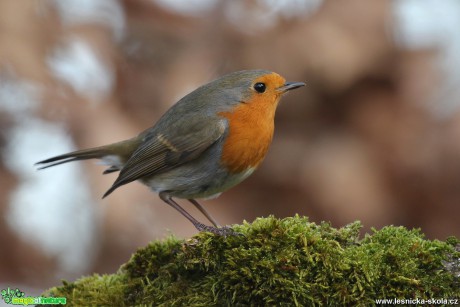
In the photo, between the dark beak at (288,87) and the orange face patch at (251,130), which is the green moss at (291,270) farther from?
the dark beak at (288,87)

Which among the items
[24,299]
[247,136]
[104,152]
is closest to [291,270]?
[247,136]

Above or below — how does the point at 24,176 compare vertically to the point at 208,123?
above

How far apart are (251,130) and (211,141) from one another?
245 millimetres

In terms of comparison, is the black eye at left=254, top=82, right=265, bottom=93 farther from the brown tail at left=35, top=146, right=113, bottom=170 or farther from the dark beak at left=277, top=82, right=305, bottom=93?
the brown tail at left=35, top=146, right=113, bottom=170

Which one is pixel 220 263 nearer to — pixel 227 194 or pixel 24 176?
pixel 24 176

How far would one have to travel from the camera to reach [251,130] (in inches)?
145

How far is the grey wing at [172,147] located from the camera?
3725 mm

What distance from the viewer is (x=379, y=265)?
264 cm

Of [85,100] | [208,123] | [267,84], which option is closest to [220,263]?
[208,123]

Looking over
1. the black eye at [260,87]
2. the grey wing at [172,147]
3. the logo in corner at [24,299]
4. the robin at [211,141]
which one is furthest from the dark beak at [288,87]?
the logo in corner at [24,299]

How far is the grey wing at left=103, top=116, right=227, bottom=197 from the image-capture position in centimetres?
372

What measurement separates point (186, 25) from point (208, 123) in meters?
2.87

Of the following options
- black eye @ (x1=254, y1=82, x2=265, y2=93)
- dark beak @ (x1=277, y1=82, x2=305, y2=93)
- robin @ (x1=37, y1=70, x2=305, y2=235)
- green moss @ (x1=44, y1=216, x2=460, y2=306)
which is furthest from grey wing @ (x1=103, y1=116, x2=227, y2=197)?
green moss @ (x1=44, y1=216, x2=460, y2=306)

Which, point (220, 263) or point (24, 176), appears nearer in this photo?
point (220, 263)
